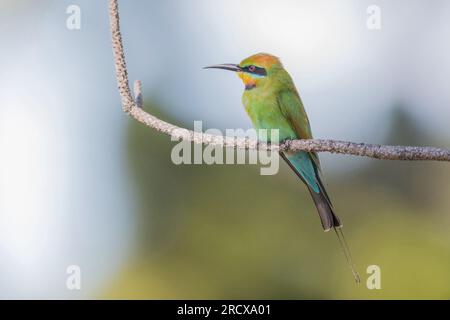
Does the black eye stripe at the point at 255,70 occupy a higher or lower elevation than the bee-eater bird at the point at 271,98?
higher

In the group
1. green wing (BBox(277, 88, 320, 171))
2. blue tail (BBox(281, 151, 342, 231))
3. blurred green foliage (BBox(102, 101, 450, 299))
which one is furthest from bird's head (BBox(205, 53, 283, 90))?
blurred green foliage (BBox(102, 101, 450, 299))

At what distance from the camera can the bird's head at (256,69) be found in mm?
3684

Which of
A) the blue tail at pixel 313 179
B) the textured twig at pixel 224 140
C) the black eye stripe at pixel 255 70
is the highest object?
the black eye stripe at pixel 255 70

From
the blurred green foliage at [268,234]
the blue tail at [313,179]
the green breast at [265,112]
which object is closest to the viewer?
the blue tail at [313,179]

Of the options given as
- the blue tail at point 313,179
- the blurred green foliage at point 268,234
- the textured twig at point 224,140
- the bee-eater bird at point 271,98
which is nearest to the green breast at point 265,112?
the bee-eater bird at point 271,98

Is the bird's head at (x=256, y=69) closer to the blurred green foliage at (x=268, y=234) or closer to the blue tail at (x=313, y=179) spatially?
the blue tail at (x=313, y=179)

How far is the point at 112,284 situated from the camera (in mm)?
7859

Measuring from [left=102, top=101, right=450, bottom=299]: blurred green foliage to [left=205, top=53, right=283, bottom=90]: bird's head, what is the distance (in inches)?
160

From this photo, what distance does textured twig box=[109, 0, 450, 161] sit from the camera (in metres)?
2.19

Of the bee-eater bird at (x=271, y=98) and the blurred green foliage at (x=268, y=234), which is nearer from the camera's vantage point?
the bee-eater bird at (x=271, y=98)

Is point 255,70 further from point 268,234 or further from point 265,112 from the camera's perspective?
point 268,234

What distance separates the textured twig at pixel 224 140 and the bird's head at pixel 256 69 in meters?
1.06

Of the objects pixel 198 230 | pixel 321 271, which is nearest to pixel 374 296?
pixel 321 271

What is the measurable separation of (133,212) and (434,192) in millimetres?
4547
